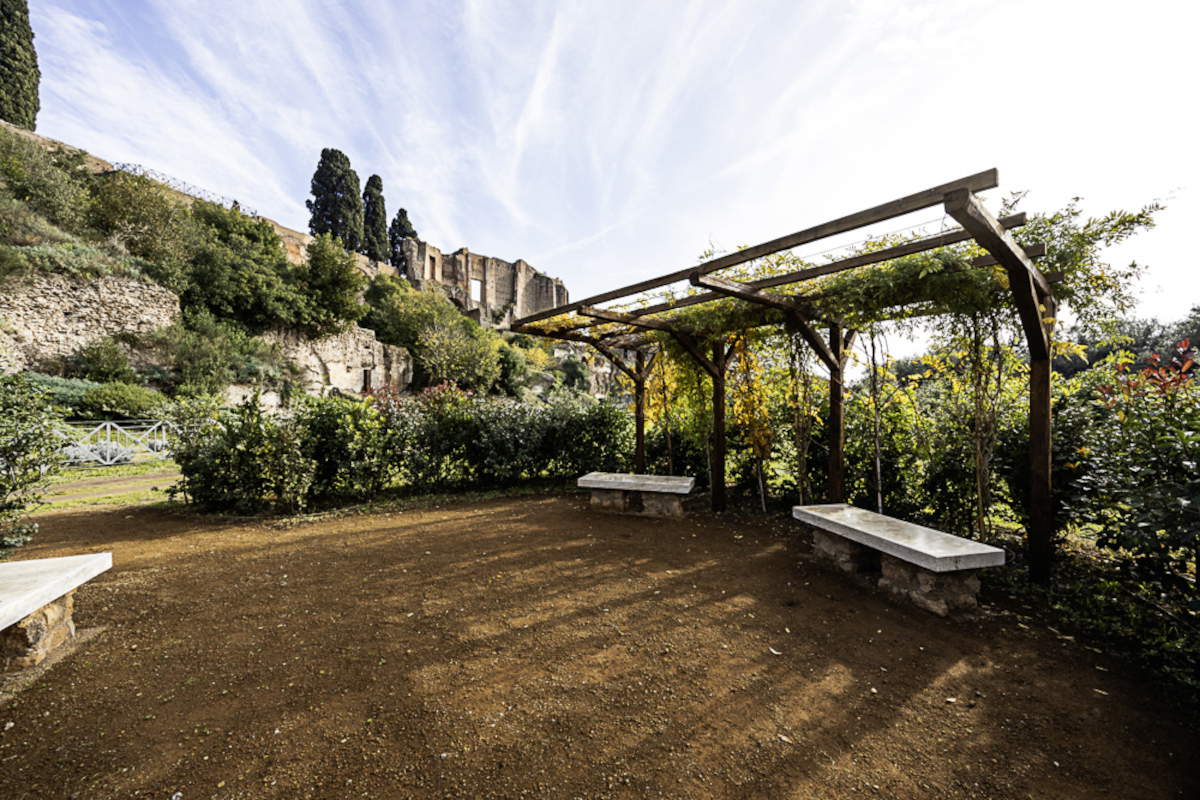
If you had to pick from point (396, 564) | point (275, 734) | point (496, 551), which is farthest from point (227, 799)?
point (496, 551)

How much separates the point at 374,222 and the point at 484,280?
39.5ft

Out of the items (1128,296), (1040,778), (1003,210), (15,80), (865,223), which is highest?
(15,80)

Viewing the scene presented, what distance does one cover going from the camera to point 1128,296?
329 cm

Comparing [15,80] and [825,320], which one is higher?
[15,80]

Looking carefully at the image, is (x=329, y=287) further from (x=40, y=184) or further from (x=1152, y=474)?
(x=1152, y=474)

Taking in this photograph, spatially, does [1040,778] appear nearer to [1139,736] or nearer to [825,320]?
[1139,736]

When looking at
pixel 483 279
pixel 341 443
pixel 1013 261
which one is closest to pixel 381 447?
pixel 341 443

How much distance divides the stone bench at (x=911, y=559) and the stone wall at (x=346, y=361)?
18091 mm

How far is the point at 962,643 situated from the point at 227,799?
361 centimetres

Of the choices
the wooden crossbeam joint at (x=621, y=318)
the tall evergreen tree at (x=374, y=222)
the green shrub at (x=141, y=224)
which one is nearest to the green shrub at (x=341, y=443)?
the wooden crossbeam joint at (x=621, y=318)

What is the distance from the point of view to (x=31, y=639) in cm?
235

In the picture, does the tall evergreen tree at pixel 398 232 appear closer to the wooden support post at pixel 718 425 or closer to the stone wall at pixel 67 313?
the stone wall at pixel 67 313

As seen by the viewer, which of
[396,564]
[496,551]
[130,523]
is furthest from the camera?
[130,523]

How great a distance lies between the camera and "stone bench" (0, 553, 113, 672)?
2113mm
